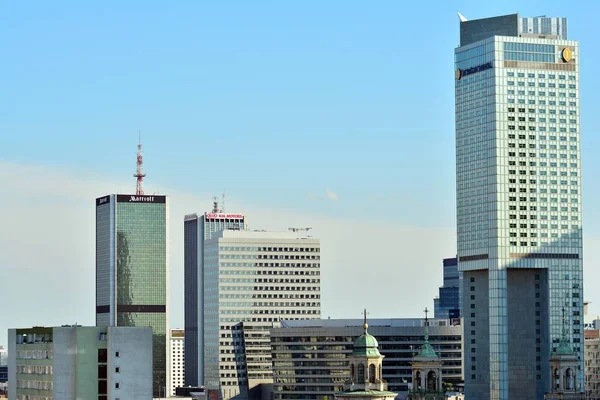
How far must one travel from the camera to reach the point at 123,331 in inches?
7431

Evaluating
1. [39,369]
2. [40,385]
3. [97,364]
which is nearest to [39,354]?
[39,369]

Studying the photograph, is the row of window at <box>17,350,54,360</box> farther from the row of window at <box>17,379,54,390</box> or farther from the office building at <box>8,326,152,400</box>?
the row of window at <box>17,379,54,390</box>

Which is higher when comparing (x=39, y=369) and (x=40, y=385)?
(x=39, y=369)

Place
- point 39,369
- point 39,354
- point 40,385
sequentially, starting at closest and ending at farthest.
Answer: point 40,385
point 39,369
point 39,354

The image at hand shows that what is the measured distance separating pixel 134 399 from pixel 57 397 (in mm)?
8850

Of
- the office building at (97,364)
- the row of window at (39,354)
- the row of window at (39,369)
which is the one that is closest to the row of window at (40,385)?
the office building at (97,364)

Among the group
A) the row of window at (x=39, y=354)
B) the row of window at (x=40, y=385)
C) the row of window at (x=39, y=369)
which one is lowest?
the row of window at (x=40, y=385)

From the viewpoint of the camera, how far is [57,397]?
613ft

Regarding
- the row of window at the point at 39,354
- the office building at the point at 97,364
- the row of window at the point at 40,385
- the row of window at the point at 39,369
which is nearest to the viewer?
the office building at the point at 97,364

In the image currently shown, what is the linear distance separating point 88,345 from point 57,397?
6.81 m

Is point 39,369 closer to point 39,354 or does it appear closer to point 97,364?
point 39,354

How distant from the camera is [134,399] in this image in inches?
7451

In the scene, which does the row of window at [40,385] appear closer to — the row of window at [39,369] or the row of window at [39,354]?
the row of window at [39,369]

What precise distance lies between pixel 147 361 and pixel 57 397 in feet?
37.3
